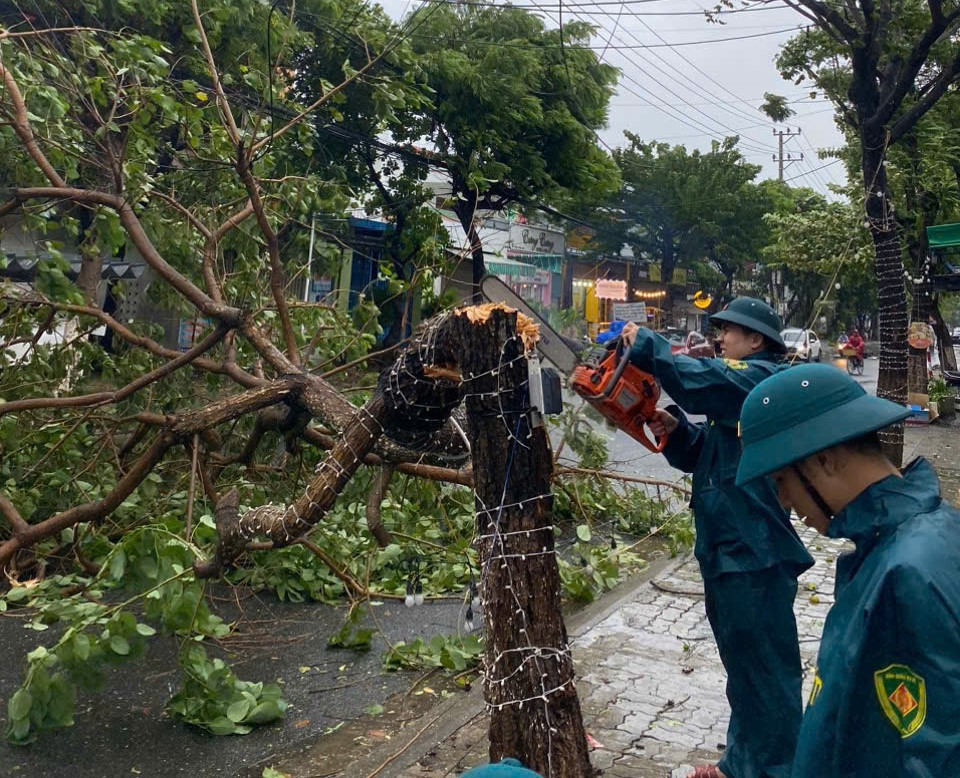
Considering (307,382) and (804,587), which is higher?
(307,382)

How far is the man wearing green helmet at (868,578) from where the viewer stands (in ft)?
4.58

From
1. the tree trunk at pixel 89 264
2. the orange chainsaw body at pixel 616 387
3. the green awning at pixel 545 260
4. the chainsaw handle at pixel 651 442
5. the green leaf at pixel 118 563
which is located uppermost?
the green awning at pixel 545 260

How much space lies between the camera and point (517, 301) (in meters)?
3.19

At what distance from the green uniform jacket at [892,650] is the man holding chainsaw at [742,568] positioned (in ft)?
4.58

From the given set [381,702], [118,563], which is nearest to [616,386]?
[118,563]

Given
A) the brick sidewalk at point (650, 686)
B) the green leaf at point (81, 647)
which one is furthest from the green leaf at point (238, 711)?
the brick sidewalk at point (650, 686)

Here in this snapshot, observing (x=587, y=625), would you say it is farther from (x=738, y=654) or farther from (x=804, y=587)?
(x=738, y=654)

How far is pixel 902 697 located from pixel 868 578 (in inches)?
7.8

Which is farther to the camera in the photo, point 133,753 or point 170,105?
point 170,105

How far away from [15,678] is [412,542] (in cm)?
238

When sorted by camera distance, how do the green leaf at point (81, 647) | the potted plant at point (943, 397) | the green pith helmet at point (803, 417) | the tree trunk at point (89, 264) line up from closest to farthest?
1. the green pith helmet at point (803, 417)
2. the green leaf at point (81, 647)
3. the tree trunk at point (89, 264)
4. the potted plant at point (943, 397)

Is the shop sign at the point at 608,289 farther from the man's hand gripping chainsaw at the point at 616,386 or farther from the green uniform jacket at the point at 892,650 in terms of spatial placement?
the green uniform jacket at the point at 892,650

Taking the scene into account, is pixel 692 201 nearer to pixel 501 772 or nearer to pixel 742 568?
pixel 742 568

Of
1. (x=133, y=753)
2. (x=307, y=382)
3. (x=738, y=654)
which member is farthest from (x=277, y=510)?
(x=738, y=654)
